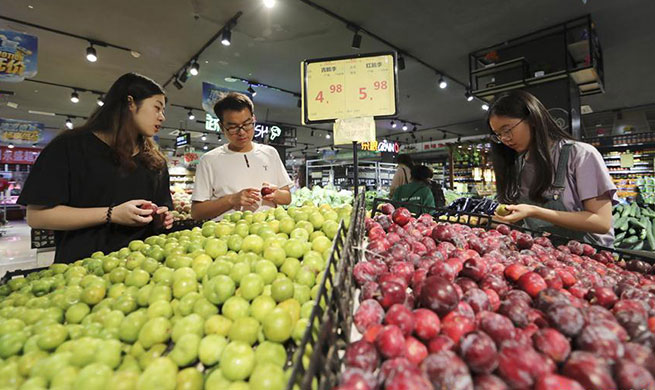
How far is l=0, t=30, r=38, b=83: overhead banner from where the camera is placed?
14.2 ft

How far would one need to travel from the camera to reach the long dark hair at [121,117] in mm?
1755

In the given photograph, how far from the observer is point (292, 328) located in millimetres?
780

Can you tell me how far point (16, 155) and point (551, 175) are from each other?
23920mm

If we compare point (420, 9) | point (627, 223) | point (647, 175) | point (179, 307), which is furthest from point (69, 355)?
point (647, 175)

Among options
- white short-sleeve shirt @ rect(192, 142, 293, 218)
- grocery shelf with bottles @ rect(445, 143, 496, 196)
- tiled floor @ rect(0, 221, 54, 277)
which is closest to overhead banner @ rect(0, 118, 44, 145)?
tiled floor @ rect(0, 221, 54, 277)

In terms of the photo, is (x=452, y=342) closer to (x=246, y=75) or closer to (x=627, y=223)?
(x=627, y=223)

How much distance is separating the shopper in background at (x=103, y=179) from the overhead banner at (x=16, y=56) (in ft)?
14.1

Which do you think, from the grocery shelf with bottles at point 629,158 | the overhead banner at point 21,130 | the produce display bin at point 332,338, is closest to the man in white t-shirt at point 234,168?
the produce display bin at point 332,338

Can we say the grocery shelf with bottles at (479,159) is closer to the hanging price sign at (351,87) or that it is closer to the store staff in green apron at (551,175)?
the store staff in green apron at (551,175)

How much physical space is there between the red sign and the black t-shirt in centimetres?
2110

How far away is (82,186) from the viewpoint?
1.66 m

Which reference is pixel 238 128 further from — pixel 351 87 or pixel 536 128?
pixel 536 128

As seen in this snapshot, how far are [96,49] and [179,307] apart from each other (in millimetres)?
7160

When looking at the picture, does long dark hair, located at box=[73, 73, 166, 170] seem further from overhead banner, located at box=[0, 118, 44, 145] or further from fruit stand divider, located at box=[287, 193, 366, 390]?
overhead banner, located at box=[0, 118, 44, 145]
